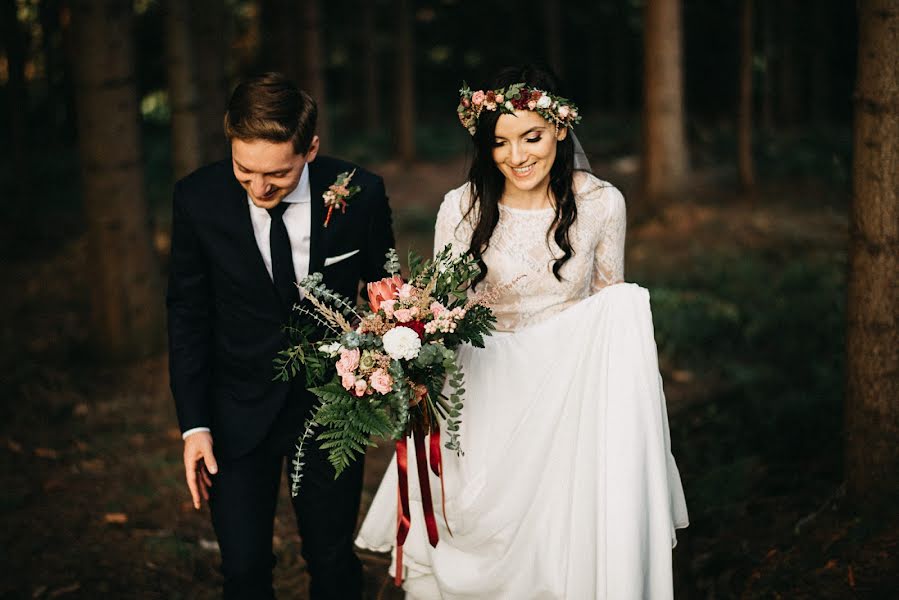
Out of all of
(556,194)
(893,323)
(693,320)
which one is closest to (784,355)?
(693,320)

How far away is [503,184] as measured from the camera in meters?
3.63

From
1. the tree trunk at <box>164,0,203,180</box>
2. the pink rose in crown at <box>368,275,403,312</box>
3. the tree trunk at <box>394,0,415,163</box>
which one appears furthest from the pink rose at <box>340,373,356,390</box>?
the tree trunk at <box>394,0,415,163</box>

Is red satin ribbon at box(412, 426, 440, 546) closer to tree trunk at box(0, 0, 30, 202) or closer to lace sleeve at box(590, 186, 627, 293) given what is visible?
lace sleeve at box(590, 186, 627, 293)

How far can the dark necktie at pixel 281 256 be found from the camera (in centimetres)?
307

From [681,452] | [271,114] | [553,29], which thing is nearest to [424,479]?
[271,114]

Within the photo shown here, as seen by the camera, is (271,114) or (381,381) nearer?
(381,381)

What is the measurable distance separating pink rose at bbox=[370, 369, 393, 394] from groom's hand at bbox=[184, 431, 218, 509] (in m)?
0.79

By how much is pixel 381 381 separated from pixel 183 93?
26.9ft

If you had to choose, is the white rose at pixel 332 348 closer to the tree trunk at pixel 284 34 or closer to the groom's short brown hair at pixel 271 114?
the groom's short brown hair at pixel 271 114

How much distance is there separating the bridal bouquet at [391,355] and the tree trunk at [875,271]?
1917mm

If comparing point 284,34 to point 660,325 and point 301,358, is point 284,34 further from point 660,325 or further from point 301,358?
point 301,358

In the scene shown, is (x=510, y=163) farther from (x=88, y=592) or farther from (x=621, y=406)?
(x=88, y=592)

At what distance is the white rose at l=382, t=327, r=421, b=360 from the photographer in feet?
8.84

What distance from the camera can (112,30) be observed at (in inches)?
261
